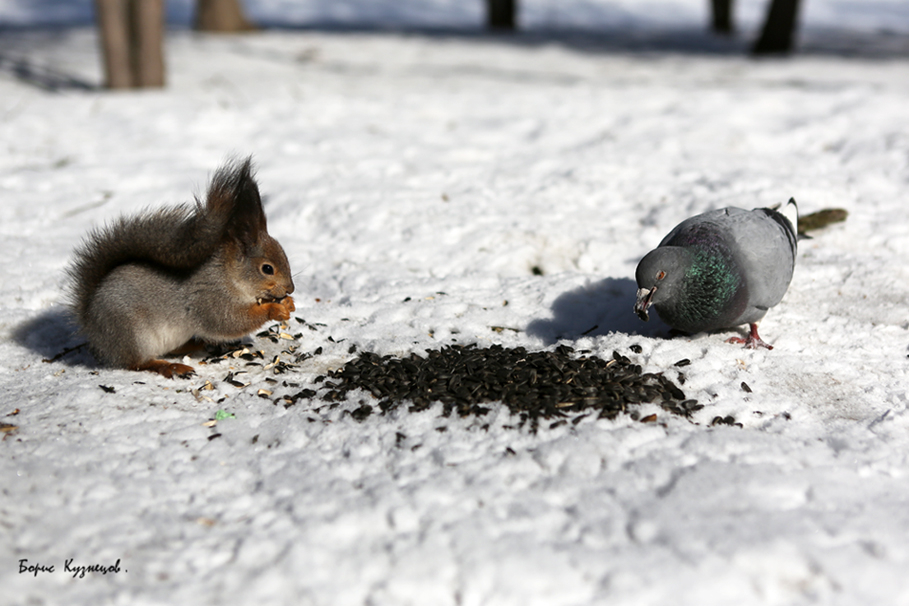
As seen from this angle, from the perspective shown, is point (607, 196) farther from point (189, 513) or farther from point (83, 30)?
point (83, 30)

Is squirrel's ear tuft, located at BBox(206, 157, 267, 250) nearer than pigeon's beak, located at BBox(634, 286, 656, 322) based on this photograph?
Yes

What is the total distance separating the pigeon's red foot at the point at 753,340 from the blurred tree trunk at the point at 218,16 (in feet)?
38.8

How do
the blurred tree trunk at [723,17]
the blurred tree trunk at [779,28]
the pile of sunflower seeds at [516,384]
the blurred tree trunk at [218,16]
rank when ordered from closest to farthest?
the pile of sunflower seeds at [516,384] → the blurred tree trunk at [779,28] → the blurred tree trunk at [218,16] → the blurred tree trunk at [723,17]

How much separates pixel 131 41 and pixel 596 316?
6717 mm

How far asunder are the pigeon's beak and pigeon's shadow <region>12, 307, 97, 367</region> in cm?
274

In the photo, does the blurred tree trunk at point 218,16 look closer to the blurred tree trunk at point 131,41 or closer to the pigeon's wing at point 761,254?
the blurred tree trunk at point 131,41

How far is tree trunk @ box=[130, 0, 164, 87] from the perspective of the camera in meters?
7.52

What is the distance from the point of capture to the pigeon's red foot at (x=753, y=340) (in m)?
3.57

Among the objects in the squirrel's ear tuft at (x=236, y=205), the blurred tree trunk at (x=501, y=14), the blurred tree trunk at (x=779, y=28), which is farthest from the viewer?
the blurred tree trunk at (x=501, y=14)

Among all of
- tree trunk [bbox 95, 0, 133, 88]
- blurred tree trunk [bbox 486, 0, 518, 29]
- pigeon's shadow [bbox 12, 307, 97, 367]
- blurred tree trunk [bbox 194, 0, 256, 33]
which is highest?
blurred tree trunk [bbox 486, 0, 518, 29]

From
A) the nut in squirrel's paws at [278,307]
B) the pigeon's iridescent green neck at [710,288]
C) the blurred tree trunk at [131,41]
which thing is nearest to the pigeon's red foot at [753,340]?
the pigeon's iridescent green neck at [710,288]

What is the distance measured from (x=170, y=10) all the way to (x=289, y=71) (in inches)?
574

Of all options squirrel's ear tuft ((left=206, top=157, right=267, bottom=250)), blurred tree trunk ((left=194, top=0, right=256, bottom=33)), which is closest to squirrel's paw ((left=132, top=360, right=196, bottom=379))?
squirrel's ear tuft ((left=206, top=157, right=267, bottom=250))

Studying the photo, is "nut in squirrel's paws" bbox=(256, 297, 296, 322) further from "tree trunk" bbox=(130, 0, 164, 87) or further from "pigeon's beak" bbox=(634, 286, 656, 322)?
"tree trunk" bbox=(130, 0, 164, 87)
